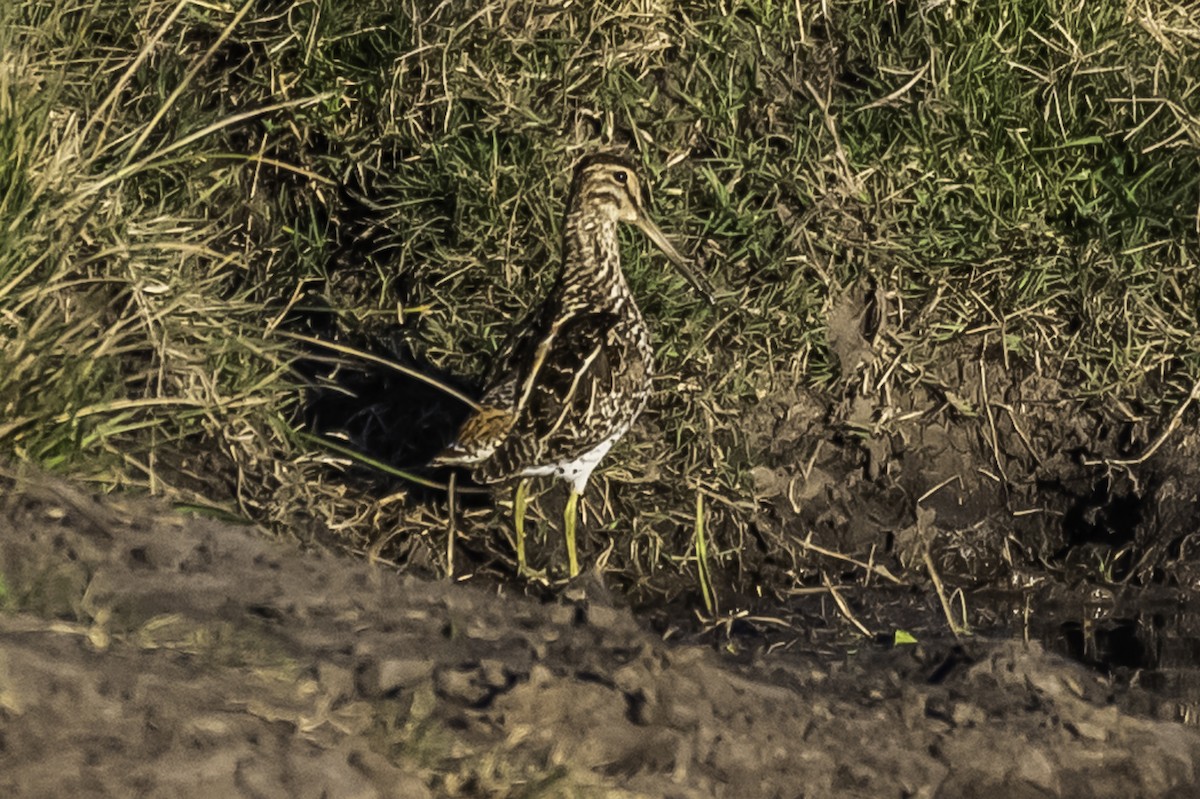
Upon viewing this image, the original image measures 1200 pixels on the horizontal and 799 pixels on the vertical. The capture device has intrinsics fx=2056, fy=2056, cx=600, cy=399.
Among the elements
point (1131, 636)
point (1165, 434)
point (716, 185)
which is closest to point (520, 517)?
point (716, 185)

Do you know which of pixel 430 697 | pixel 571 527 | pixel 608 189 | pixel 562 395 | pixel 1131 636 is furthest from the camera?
pixel 1131 636

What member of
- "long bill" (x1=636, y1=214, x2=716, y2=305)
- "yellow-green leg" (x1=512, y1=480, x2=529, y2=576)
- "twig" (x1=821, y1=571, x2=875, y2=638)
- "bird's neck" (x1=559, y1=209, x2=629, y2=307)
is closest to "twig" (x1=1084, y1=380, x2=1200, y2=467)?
"twig" (x1=821, y1=571, x2=875, y2=638)

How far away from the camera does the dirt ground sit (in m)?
3.99

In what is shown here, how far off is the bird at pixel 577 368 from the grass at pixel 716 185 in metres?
A: 0.43

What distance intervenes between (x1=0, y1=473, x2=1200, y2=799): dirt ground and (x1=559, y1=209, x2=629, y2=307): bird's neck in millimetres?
1200

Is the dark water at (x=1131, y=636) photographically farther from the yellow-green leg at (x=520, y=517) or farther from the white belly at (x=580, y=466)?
the yellow-green leg at (x=520, y=517)

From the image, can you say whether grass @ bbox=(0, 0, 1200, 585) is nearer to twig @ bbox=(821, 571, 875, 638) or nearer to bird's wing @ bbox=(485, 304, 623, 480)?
twig @ bbox=(821, 571, 875, 638)

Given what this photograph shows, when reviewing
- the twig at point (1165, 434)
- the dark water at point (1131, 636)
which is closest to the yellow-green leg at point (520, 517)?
the dark water at point (1131, 636)

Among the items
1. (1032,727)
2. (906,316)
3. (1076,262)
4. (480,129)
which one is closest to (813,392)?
(906,316)

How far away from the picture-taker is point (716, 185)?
23.3ft

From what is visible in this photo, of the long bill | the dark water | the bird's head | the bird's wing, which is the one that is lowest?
the dark water

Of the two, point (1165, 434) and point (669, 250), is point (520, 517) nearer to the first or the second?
point (669, 250)

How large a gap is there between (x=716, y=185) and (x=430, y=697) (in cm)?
312

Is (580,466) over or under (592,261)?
under
